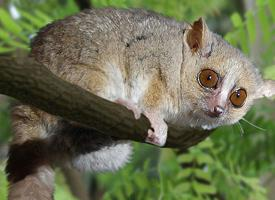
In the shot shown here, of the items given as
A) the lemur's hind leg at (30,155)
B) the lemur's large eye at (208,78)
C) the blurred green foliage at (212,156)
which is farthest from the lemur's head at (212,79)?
the lemur's hind leg at (30,155)

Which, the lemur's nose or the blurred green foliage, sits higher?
the lemur's nose

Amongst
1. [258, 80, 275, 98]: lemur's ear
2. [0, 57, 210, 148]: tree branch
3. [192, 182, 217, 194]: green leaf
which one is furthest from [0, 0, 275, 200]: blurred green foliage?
[0, 57, 210, 148]: tree branch

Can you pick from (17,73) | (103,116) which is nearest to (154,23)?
(103,116)

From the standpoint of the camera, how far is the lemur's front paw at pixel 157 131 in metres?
2.24

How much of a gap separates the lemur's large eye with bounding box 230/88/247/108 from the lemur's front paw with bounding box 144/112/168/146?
44cm

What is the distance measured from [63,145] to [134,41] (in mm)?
543

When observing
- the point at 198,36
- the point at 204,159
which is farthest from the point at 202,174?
the point at 198,36

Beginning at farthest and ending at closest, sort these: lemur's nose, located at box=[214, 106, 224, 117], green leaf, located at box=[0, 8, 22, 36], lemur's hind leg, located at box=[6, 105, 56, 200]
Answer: green leaf, located at box=[0, 8, 22, 36]
lemur's nose, located at box=[214, 106, 224, 117]
lemur's hind leg, located at box=[6, 105, 56, 200]

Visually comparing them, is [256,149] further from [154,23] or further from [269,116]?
[154,23]

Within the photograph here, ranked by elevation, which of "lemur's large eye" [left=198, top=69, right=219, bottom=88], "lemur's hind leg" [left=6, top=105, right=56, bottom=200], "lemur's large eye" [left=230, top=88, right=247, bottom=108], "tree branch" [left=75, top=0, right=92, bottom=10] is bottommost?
"lemur's hind leg" [left=6, top=105, right=56, bottom=200]

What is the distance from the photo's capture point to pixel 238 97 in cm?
274

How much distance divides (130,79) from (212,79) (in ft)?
1.36

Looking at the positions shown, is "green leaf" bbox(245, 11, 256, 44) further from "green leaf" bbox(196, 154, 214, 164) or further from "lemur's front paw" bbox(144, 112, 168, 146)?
"lemur's front paw" bbox(144, 112, 168, 146)

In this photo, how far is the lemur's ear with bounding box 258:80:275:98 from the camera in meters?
2.90
